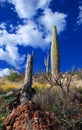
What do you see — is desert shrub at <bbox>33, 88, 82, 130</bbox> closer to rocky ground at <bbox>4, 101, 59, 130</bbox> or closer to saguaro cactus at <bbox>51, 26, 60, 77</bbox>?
rocky ground at <bbox>4, 101, 59, 130</bbox>

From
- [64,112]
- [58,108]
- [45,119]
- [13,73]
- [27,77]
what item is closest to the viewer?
[45,119]

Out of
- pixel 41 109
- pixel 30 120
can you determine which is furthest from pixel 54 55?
pixel 30 120

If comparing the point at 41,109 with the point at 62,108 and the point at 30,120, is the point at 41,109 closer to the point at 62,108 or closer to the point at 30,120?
the point at 30,120

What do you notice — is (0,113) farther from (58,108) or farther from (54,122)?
(54,122)

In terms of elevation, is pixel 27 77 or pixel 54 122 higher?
pixel 27 77

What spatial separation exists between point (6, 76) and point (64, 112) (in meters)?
20.9

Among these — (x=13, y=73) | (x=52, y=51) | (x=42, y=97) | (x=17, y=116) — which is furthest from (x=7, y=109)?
(x=13, y=73)

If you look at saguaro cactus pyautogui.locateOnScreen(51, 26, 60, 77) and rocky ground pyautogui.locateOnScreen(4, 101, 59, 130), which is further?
saguaro cactus pyautogui.locateOnScreen(51, 26, 60, 77)

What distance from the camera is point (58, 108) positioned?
13.4 metres

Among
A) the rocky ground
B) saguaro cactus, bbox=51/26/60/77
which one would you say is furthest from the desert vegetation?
saguaro cactus, bbox=51/26/60/77

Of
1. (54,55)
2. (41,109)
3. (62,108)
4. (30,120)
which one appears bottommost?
(30,120)

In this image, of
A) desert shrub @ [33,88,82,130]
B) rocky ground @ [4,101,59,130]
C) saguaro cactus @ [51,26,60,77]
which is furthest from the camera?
saguaro cactus @ [51,26,60,77]

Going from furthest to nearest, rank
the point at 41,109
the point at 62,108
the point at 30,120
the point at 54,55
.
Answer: the point at 54,55 < the point at 62,108 < the point at 41,109 < the point at 30,120

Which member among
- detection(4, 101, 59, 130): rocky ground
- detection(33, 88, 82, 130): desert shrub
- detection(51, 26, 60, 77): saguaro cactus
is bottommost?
detection(4, 101, 59, 130): rocky ground
